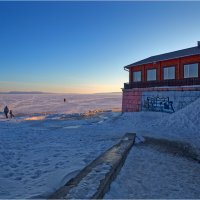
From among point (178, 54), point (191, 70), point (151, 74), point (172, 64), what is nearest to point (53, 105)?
point (151, 74)

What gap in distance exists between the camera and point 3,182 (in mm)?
7695

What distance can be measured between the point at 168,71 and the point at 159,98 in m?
3.55

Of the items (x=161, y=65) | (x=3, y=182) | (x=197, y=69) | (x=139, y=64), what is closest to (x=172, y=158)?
(x=3, y=182)

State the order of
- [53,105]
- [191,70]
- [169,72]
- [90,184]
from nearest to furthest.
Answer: [90,184]
[191,70]
[169,72]
[53,105]

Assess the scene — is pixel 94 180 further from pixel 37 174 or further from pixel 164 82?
pixel 164 82

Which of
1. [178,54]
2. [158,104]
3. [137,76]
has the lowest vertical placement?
[158,104]

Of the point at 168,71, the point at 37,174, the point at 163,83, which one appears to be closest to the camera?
the point at 37,174

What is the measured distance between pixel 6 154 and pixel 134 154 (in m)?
5.46

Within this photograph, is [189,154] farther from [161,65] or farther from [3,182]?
[161,65]

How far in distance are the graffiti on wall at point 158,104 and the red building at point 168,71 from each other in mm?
1772

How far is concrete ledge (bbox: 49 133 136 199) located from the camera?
19.7 feet

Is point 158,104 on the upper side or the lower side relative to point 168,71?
lower

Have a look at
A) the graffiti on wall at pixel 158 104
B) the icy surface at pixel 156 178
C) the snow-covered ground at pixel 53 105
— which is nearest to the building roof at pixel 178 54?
the graffiti on wall at pixel 158 104

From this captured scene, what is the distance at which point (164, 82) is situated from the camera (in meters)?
24.6
